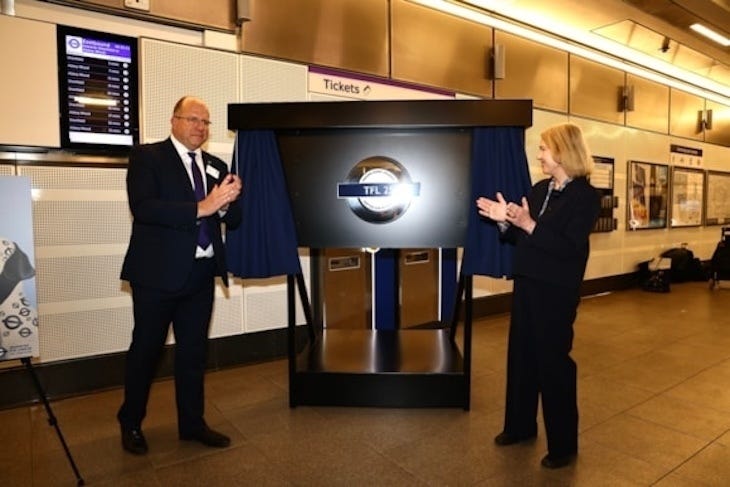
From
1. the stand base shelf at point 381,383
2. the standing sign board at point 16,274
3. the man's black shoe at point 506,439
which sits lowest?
the man's black shoe at point 506,439

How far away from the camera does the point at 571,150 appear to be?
229 cm

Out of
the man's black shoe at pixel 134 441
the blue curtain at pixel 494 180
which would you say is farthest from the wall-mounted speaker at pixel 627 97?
the man's black shoe at pixel 134 441

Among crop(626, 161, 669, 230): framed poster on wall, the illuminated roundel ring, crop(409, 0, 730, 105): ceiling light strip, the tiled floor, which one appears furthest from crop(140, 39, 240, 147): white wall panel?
crop(626, 161, 669, 230): framed poster on wall

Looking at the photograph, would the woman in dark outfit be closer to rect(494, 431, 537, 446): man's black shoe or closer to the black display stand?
rect(494, 431, 537, 446): man's black shoe

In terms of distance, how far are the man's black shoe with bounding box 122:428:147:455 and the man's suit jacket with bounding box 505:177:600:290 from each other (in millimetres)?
2172

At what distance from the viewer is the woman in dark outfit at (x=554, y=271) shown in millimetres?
2262

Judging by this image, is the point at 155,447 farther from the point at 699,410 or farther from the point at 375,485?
the point at 699,410

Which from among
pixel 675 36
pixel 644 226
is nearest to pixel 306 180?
pixel 675 36

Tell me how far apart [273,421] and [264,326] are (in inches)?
51.5

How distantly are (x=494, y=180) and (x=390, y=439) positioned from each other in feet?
5.15

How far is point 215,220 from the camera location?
2.64 meters

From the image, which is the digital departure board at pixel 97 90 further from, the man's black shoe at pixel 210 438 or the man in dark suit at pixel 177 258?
the man's black shoe at pixel 210 438

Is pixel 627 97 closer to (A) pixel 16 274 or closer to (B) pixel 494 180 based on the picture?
(B) pixel 494 180

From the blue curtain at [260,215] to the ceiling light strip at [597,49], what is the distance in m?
2.93
